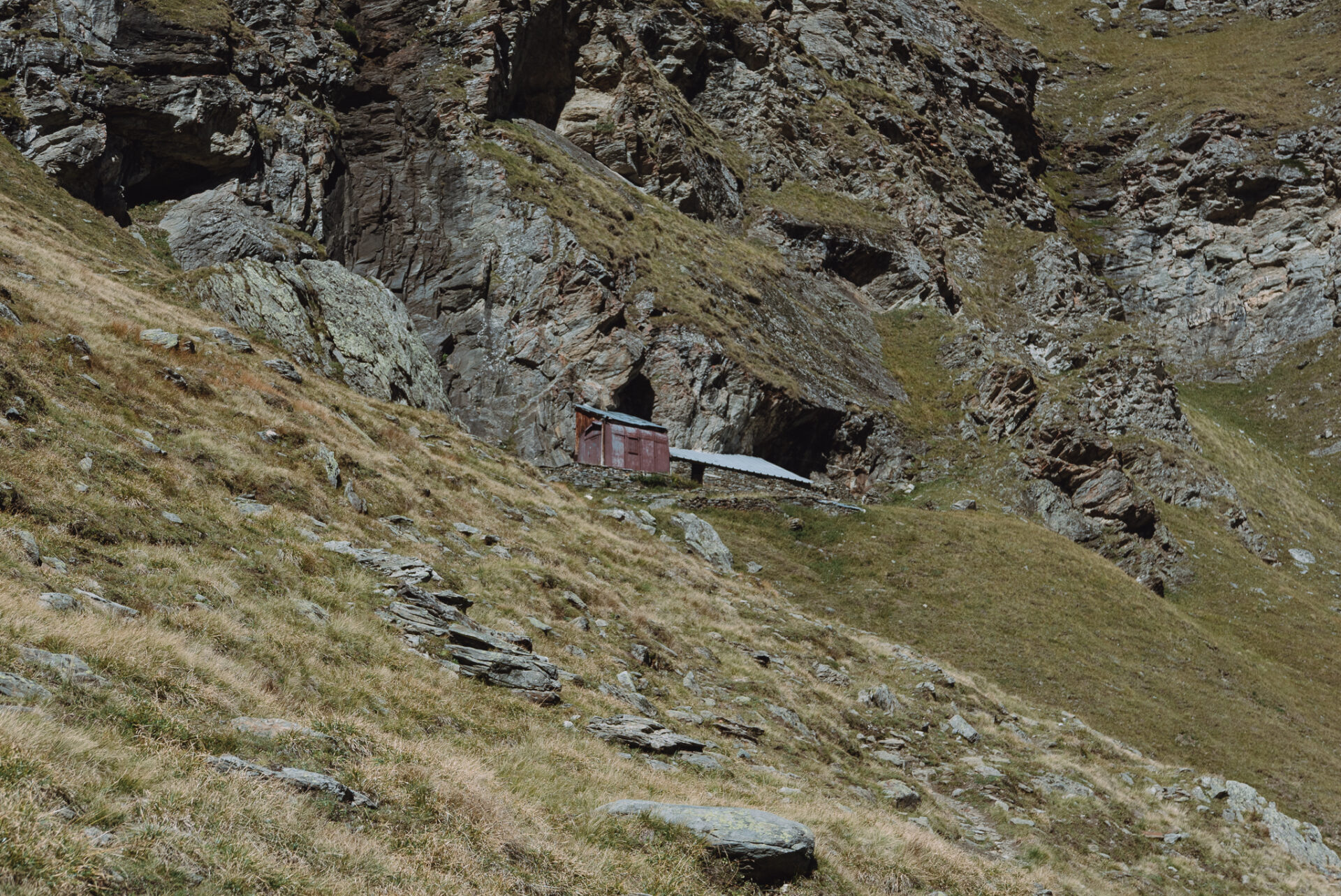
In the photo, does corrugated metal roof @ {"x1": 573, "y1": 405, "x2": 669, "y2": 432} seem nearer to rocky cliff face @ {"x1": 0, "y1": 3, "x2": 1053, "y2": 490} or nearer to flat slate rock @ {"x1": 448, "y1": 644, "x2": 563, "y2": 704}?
rocky cliff face @ {"x1": 0, "y1": 3, "x2": 1053, "y2": 490}

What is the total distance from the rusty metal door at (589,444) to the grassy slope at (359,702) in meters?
18.4

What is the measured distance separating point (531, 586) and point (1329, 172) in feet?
384

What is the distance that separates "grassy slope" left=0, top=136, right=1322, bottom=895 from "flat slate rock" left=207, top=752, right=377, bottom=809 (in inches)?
7.9

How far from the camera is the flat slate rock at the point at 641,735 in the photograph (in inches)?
498

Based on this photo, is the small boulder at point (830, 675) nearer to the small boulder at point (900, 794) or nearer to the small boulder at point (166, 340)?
the small boulder at point (900, 794)

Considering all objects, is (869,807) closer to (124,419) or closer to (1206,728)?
(124,419)

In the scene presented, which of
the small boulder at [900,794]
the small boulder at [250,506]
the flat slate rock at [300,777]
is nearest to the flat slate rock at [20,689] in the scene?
the flat slate rock at [300,777]

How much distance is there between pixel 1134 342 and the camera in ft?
242

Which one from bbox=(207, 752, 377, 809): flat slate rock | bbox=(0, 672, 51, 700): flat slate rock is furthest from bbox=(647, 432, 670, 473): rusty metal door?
bbox=(0, 672, 51, 700): flat slate rock

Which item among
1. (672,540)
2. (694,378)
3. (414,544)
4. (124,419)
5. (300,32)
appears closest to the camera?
(124,419)

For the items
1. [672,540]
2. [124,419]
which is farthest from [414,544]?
[672,540]

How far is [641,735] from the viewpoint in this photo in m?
13.0

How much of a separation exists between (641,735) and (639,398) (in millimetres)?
39997

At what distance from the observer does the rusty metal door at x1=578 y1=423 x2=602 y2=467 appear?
4553 cm
